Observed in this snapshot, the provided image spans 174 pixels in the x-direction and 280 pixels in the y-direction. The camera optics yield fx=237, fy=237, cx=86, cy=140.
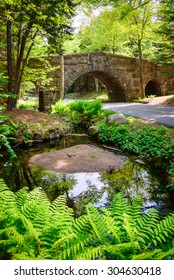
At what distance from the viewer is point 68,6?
998 centimetres

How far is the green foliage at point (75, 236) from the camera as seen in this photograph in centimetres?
187

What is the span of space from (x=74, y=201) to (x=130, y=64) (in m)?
A: 20.6

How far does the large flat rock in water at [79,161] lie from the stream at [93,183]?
207 mm

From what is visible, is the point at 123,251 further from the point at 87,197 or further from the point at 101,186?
the point at 101,186

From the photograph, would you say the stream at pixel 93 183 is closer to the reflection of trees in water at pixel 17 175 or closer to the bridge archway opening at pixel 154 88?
the reflection of trees in water at pixel 17 175

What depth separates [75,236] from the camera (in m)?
1.89

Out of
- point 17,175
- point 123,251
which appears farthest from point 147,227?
point 17,175

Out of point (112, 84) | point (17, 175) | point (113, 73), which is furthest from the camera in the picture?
point (112, 84)

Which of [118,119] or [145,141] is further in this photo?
[118,119]

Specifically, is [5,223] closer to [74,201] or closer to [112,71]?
[74,201]

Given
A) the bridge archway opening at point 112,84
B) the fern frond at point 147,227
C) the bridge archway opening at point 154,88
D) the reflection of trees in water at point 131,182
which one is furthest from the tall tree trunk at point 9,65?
the bridge archway opening at point 154,88

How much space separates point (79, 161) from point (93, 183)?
4.40 feet

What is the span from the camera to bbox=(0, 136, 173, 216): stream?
4.60 metres
